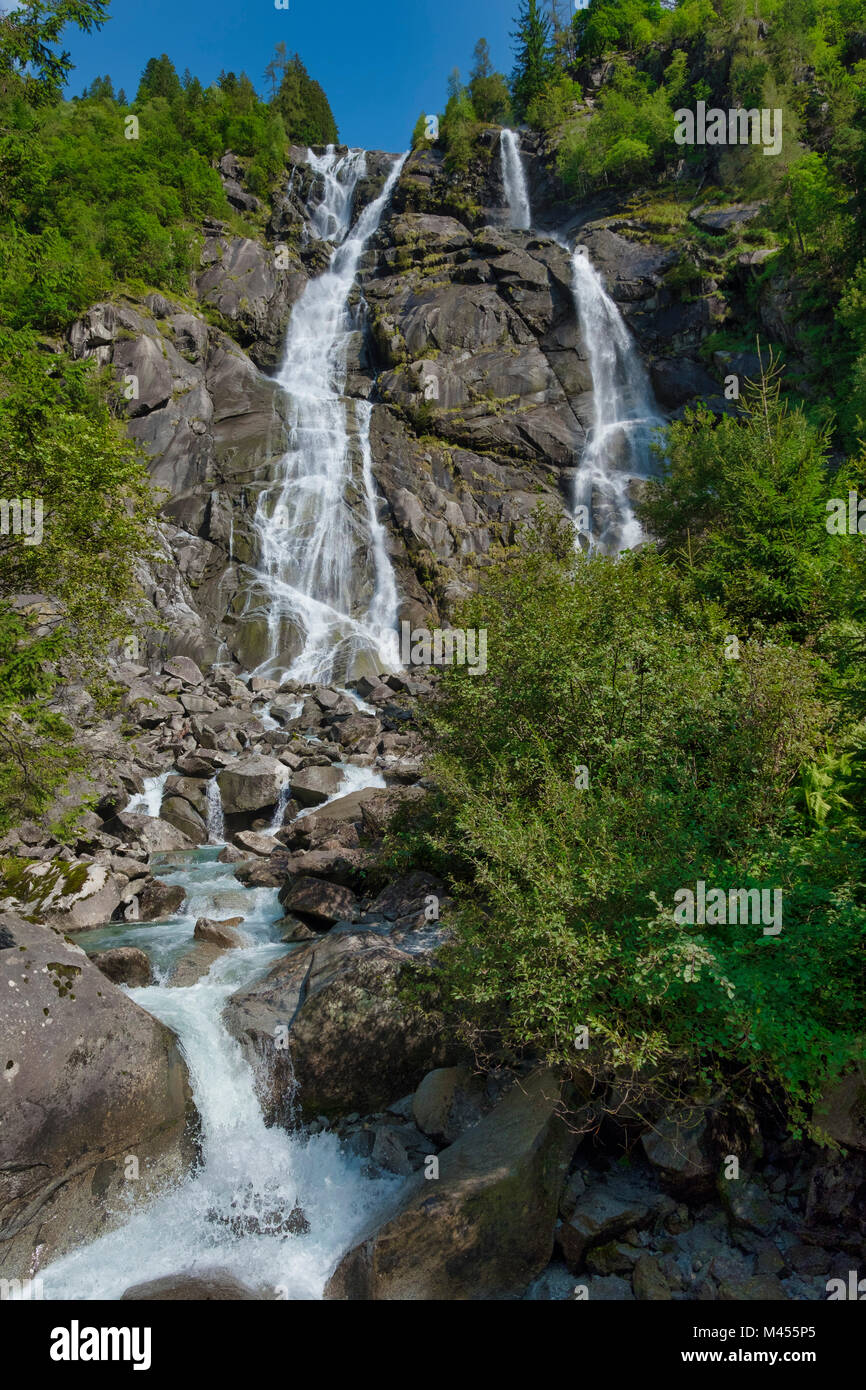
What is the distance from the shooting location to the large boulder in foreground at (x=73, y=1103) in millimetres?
6828

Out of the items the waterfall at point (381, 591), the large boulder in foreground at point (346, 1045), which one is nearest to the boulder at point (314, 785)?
the large boulder in foreground at point (346, 1045)

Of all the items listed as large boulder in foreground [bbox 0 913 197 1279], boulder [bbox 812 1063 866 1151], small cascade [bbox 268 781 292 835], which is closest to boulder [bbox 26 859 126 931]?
large boulder in foreground [bbox 0 913 197 1279]

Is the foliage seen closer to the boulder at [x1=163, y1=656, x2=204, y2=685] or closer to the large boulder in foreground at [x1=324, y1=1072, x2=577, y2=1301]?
the large boulder in foreground at [x1=324, y1=1072, x2=577, y2=1301]

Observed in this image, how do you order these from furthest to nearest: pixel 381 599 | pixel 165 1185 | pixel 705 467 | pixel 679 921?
pixel 381 599 < pixel 705 467 < pixel 165 1185 < pixel 679 921

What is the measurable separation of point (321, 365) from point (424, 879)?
149 feet

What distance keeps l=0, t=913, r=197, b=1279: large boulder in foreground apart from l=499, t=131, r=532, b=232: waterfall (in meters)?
63.5

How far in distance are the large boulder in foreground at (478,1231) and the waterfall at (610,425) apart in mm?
33341

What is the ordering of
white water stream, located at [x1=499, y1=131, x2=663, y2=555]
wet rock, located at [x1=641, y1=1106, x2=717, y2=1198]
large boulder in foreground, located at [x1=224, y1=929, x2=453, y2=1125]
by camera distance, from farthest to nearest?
white water stream, located at [x1=499, y1=131, x2=663, y2=555]
large boulder in foreground, located at [x1=224, y1=929, x2=453, y2=1125]
wet rock, located at [x1=641, y1=1106, x2=717, y2=1198]

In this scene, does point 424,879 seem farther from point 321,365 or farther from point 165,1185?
point 321,365

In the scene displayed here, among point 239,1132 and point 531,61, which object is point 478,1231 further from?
point 531,61

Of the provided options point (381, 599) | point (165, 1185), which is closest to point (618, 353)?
point (381, 599)

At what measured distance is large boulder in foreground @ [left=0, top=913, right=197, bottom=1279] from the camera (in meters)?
6.83

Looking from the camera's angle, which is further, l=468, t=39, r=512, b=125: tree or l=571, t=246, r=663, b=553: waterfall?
l=468, t=39, r=512, b=125: tree
